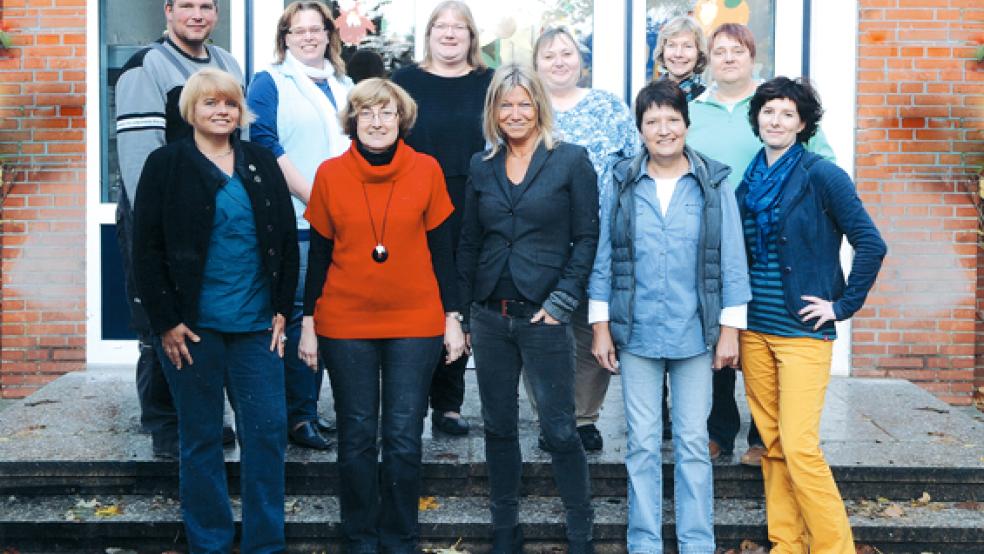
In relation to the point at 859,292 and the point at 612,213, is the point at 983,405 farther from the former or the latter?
the point at 612,213

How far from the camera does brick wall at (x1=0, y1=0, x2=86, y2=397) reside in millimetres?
6652

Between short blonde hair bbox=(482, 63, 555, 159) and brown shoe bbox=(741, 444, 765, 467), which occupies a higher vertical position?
short blonde hair bbox=(482, 63, 555, 159)

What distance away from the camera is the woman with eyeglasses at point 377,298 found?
383 cm

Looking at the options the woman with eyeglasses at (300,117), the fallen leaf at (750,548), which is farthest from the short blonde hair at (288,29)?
the fallen leaf at (750,548)

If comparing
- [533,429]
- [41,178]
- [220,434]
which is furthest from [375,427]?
[41,178]

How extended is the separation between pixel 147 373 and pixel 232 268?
1320 mm

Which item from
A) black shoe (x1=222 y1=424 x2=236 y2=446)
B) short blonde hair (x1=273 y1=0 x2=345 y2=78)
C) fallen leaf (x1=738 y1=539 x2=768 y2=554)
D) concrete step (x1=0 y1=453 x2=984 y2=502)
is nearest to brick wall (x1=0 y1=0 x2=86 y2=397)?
concrete step (x1=0 y1=453 x2=984 y2=502)

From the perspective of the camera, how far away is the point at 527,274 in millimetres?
3861

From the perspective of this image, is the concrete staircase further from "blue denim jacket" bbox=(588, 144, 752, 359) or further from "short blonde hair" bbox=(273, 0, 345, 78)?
"short blonde hair" bbox=(273, 0, 345, 78)

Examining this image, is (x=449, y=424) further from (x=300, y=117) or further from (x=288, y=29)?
(x=288, y=29)

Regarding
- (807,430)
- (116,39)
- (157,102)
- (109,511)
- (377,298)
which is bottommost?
(109,511)

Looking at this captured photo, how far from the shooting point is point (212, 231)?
3.77 metres

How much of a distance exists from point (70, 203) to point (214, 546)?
359 centimetres

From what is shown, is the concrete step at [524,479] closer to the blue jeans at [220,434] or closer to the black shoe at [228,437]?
the black shoe at [228,437]
